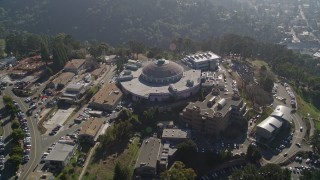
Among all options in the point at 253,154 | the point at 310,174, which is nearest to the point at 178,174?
the point at 253,154

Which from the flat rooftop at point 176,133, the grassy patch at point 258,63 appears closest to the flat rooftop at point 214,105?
the flat rooftop at point 176,133

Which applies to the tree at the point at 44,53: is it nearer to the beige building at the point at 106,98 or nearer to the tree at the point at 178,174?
the beige building at the point at 106,98

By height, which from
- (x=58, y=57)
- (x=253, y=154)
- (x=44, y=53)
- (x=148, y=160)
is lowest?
(x=253, y=154)

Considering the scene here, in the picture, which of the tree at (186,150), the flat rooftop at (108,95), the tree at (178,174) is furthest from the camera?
the flat rooftop at (108,95)

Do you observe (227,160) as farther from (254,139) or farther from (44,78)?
(44,78)

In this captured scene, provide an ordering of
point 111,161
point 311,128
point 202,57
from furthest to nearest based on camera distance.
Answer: point 202,57, point 311,128, point 111,161

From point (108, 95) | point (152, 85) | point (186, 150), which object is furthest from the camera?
point (152, 85)

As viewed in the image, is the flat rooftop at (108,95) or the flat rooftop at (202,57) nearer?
the flat rooftop at (108,95)

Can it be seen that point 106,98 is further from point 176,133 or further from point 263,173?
point 263,173
